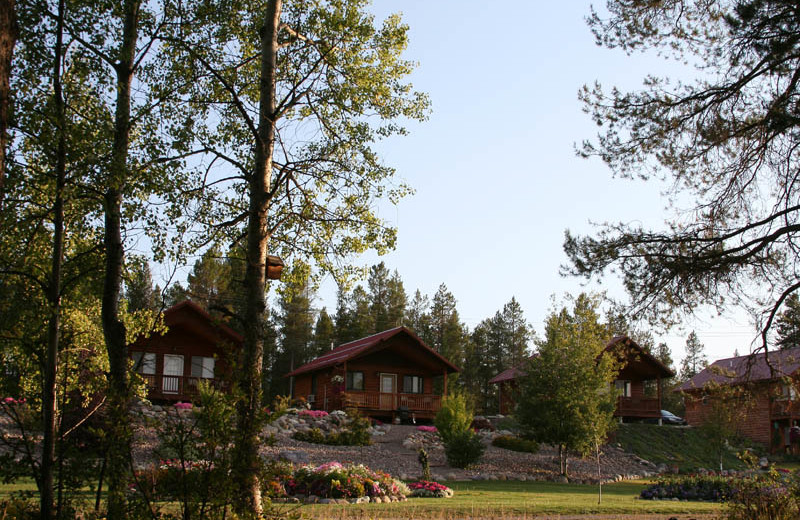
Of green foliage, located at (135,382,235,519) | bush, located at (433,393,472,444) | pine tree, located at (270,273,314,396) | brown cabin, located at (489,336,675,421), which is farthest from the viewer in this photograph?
pine tree, located at (270,273,314,396)

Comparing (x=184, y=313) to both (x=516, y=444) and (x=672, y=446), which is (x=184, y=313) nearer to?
(x=516, y=444)

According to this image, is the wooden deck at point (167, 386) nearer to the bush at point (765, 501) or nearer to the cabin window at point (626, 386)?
the bush at point (765, 501)

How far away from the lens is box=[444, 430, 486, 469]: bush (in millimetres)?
22234

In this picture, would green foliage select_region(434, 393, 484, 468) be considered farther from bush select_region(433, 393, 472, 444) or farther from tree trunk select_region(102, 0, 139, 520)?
tree trunk select_region(102, 0, 139, 520)

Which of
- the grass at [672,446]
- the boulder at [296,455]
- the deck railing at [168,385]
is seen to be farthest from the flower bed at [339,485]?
the grass at [672,446]

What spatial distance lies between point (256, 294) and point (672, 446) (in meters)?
32.1

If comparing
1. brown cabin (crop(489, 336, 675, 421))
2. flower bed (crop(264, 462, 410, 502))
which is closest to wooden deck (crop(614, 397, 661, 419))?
brown cabin (crop(489, 336, 675, 421))

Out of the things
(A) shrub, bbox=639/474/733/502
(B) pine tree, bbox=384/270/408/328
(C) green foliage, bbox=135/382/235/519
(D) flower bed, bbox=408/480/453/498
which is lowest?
(A) shrub, bbox=639/474/733/502

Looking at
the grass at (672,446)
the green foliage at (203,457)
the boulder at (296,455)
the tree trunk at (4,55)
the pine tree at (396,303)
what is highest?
the pine tree at (396,303)

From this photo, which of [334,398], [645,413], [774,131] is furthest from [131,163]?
[645,413]

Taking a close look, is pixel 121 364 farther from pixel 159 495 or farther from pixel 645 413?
pixel 645 413

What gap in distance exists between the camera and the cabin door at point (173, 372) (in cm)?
2997

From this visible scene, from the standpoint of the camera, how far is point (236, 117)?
10133 mm

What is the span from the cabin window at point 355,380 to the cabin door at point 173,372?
8.12 m
